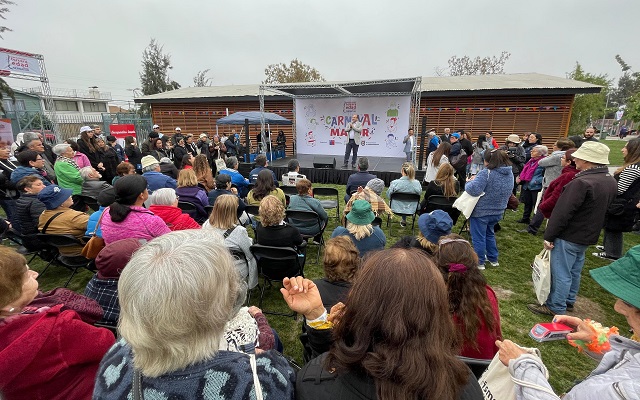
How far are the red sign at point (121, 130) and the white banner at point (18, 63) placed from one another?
732 cm

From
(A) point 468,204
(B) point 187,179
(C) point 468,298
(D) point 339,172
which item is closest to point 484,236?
(A) point 468,204

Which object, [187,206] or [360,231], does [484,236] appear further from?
[187,206]

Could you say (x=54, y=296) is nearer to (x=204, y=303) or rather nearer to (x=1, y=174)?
(x=204, y=303)

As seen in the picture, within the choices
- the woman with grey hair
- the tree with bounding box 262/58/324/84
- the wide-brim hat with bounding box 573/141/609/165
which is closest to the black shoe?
the wide-brim hat with bounding box 573/141/609/165

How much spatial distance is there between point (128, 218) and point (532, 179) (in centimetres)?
657

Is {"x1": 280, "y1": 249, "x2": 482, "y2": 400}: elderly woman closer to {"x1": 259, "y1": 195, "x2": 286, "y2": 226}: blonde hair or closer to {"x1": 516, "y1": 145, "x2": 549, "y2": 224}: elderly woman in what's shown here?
{"x1": 259, "y1": 195, "x2": 286, "y2": 226}: blonde hair

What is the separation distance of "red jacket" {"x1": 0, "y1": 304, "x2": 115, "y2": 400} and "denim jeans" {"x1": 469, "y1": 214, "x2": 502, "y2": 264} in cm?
423

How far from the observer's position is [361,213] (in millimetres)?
2984

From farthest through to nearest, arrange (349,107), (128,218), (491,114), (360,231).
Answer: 1. (491,114)
2. (349,107)
3. (360,231)
4. (128,218)

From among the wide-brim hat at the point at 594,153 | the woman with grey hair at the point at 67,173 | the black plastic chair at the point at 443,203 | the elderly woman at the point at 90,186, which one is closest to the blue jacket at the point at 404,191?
the black plastic chair at the point at 443,203

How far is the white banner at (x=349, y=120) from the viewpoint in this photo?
12.8 m

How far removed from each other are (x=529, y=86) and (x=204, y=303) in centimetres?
1592

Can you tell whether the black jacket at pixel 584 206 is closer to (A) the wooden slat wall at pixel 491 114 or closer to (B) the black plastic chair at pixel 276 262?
(B) the black plastic chair at pixel 276 262

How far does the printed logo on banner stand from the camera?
13.3 m
